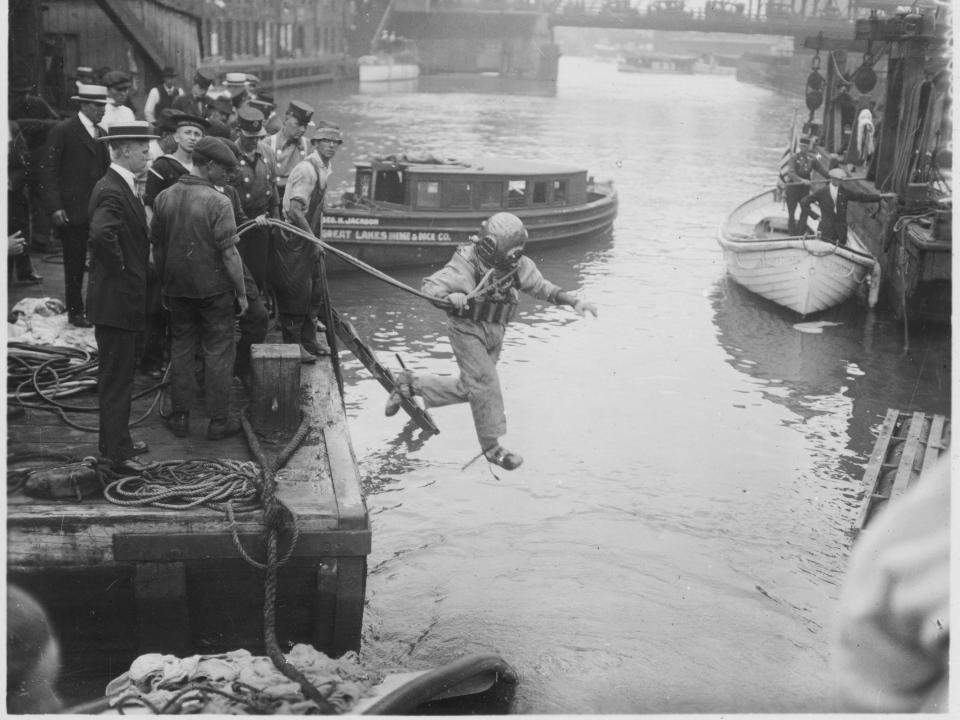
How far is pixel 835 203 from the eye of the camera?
1934 centimetres

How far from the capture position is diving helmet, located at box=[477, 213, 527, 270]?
24.0 feet

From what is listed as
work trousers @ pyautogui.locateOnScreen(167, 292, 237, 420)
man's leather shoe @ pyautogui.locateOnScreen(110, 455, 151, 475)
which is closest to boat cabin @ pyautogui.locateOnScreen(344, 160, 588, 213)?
work trousers @ pyautogui.locateOnScreen(167, 292, 237, 420)

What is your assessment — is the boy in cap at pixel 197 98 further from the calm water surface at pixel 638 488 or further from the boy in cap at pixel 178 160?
→ the boy in cap at pixel 178 160

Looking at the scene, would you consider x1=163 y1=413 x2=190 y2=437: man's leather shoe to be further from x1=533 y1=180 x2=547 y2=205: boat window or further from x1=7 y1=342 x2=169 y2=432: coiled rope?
x1=533 y1=180 x2=547 y2=205: boat window

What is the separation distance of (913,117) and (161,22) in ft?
44.9

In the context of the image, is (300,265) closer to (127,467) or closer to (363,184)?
(127,467)

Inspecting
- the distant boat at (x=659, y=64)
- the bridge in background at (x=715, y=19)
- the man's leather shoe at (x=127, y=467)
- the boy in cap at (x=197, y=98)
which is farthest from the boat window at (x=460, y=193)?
the distant boat at (x=659, y=64)

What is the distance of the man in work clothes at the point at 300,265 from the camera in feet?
31.1

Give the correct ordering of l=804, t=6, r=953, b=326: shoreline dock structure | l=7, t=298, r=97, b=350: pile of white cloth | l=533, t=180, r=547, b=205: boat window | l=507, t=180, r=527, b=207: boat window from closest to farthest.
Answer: l=7, t=298, r=97, b=350: pile of white cloth, l=804, t=6, r=953, b=326: shoreline dock structure, l=507, t=180, r=527, b=207: boat window, l=533, t=180, r=547, b=205: boat window

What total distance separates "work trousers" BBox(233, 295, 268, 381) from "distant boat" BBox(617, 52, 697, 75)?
11117 centimetres

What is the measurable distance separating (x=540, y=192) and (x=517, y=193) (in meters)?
0.76

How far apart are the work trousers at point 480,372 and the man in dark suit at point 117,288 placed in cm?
241

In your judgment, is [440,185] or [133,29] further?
[440,185]

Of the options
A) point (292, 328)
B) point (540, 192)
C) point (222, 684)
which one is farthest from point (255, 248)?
point (540, 192)
